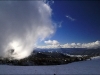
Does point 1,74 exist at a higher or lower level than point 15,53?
lower

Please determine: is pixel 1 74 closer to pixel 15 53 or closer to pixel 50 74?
pixel 50 74

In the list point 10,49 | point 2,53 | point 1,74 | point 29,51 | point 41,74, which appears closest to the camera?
point 1,74

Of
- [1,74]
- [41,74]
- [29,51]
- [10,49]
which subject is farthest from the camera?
[29,51]

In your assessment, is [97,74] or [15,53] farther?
[15,53]

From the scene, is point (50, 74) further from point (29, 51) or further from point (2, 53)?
point (29, 51)

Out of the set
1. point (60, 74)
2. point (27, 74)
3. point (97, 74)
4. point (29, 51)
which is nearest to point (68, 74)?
point (60, 74)

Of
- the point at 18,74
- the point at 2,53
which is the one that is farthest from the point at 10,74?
the point at 2,53

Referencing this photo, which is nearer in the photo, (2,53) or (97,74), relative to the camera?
(97,74)

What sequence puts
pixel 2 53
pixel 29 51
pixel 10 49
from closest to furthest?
pixel 2 53 < pixel 10 49 < pixel 29 51

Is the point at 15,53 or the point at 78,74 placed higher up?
the point at 15,53
